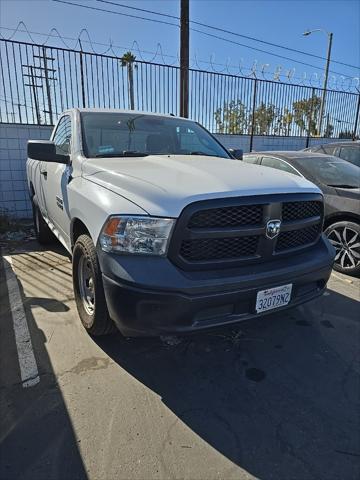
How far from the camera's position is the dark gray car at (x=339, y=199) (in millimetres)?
4555

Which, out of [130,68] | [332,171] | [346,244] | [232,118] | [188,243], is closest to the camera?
[188,243]

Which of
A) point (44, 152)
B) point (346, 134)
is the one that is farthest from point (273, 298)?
point (346, 134)

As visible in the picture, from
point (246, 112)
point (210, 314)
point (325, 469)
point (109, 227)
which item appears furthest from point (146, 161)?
point (246, 112)

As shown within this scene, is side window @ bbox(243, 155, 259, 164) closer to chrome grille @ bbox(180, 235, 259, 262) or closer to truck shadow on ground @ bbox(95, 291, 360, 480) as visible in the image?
truck shadow on ground @ bbox(95, 291, 360, 480)

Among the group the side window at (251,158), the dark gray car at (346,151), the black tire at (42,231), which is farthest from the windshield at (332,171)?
the black tire at (42,231)

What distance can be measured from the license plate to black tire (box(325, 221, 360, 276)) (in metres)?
2.55

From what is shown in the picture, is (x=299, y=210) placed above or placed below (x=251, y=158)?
below

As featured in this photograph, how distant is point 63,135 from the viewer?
4.16 meters

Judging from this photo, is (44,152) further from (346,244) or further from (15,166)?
(15,166)

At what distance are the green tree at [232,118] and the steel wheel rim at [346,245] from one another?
6.39 metres

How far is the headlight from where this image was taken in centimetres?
210

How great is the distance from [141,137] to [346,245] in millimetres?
3015

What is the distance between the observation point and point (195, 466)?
6.10 feet

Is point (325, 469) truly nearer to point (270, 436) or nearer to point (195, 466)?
point (270, 436)
